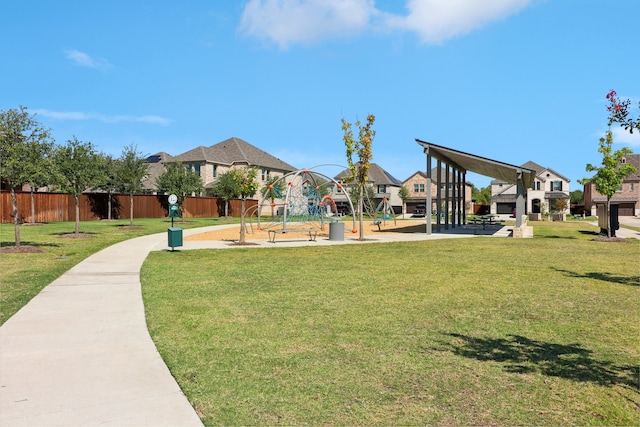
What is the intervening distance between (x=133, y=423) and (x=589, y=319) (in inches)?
245

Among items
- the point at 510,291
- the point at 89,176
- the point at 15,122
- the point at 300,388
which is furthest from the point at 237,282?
the point at 89,176

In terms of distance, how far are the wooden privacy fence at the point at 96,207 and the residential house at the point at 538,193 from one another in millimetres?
45758

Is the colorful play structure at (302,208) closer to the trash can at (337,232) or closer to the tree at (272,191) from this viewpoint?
the tree at (272,191)

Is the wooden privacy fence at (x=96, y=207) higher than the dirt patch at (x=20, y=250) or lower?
higher

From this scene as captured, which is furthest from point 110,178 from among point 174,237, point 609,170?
point 609,170

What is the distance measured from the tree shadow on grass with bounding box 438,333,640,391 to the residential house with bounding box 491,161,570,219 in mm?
70673

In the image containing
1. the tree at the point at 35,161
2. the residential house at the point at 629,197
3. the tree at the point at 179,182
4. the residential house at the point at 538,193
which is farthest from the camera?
the residential house at the point at 538,193

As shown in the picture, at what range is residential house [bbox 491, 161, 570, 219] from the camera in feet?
242

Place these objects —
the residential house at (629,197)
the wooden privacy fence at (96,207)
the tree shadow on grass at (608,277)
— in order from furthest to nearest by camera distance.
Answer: the residential house at (629,197) → the wooden privacy fence at (96,207) → the tree shadow on grass at (608,277)

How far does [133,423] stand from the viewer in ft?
11.8

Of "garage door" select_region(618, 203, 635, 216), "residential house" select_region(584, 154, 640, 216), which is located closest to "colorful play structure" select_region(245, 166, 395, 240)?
"residential house" select_region(584, 154, 640, 216)

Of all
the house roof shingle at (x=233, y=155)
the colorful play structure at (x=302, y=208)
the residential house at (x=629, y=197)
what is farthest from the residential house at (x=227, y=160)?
the residential house at (x=629, y=197)

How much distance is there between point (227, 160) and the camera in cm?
6284

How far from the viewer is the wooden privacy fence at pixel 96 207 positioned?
34.6 meters
